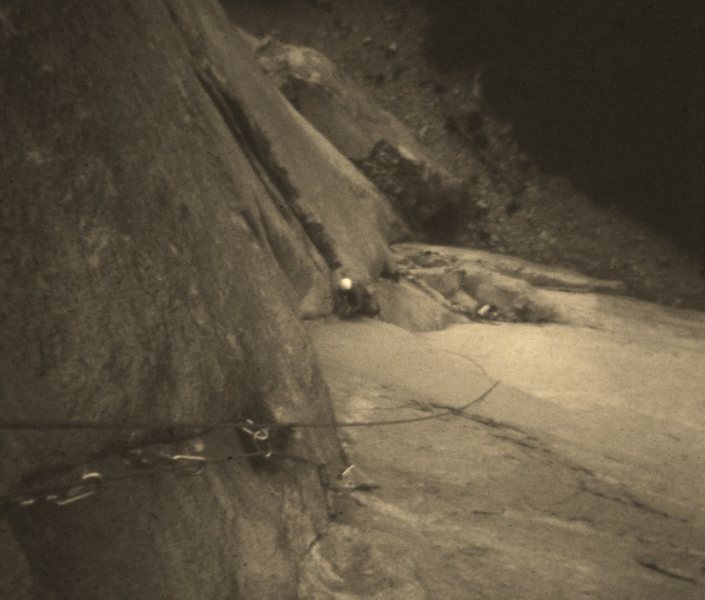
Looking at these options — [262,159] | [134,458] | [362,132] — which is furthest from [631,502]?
[362,132]

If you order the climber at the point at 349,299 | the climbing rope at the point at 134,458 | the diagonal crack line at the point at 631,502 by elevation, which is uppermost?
the climbing rope at the point at 134,458

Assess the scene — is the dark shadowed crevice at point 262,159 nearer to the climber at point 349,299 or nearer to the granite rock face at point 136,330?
the climber at point 349,299

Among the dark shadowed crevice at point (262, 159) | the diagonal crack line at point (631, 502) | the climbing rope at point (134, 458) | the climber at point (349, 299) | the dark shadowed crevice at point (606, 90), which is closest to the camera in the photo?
the climbing rope at point (134, 458)

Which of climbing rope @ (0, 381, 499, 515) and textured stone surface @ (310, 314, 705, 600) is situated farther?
textured stone surface @ (310, 314, 705, 600)

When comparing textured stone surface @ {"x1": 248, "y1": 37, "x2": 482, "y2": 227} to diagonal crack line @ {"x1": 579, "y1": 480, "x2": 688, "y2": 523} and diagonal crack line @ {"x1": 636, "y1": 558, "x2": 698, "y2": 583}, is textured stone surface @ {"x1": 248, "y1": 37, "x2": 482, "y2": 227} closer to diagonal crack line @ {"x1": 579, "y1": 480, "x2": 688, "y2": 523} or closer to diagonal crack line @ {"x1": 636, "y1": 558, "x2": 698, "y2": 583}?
diagonal crack line @ {"x1": 579, "y1": 480, "x2": 688, "y2": 523}

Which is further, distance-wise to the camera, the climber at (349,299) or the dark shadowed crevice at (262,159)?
the climber at (349,299)

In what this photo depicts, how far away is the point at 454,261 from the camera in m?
7.07

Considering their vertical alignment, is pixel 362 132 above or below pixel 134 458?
above

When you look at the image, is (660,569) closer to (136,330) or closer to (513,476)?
(513,476)

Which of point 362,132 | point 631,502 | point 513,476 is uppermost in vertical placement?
point 362,132

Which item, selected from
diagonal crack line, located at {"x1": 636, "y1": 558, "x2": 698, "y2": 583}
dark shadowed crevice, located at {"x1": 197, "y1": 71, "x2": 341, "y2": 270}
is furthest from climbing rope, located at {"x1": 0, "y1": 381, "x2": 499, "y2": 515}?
dark shadowed crevice, located at {"x1": 197, "y1": 71, "x2": 341, "y2": 270}

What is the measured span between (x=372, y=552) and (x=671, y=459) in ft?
5.98

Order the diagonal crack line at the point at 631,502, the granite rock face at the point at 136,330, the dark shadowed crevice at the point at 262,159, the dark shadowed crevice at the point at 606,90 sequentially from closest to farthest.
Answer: the granite rock face at the point at 136,330 < the diagonal crack line at the point at 631,502 < the dark shadowed crevice at the point at 262,159 < the dark shadowed crevice at the point at 606,90

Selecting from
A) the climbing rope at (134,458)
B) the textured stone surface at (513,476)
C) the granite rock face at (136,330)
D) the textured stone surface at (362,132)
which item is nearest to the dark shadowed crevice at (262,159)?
the textured stone surface at (513,476)
